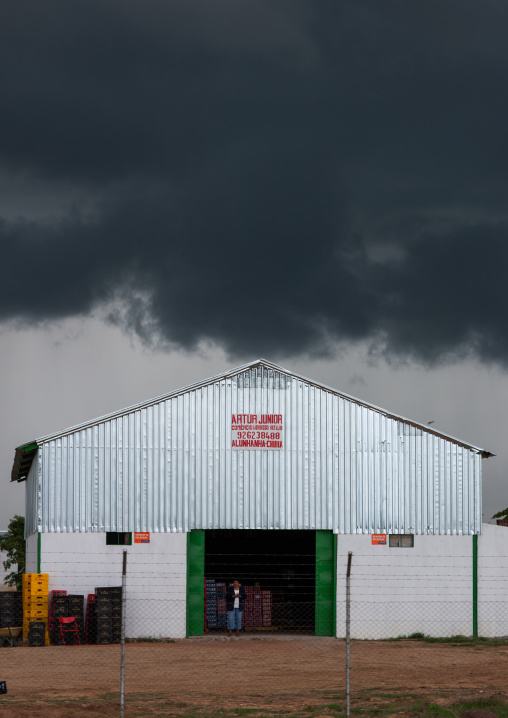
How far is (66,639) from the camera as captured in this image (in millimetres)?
29203

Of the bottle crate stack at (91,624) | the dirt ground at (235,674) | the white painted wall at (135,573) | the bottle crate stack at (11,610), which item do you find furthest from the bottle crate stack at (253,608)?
the bottle crate stack at (11,610)

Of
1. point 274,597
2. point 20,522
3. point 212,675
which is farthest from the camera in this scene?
point 20,522

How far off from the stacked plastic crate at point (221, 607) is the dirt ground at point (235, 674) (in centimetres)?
271

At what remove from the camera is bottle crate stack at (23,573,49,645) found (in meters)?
29.6

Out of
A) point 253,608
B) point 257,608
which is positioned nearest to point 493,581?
point 257,608

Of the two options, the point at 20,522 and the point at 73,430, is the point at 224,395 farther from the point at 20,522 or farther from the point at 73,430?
the point at 20,522

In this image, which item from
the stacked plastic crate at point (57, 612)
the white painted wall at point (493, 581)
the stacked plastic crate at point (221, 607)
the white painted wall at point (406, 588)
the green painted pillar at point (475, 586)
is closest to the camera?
the stacked plastic crate at point (57, 612)

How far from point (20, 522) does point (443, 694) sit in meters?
34.6

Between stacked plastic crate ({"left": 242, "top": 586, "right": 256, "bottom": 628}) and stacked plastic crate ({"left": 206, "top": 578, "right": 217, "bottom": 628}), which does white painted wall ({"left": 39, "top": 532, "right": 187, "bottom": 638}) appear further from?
stacked plastic crate ({"left": 242, "top": 586, "right": 256, "bottom": 628})

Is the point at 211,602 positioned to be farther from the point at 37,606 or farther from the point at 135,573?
the point at 37,606

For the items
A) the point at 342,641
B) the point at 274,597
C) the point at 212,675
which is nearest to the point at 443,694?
the point at 212,675

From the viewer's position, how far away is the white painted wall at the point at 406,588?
3128cm

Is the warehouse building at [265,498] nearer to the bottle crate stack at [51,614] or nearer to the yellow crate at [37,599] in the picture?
the bottle crate stack at [51,614]

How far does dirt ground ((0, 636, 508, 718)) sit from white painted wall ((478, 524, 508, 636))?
219 centimetres
